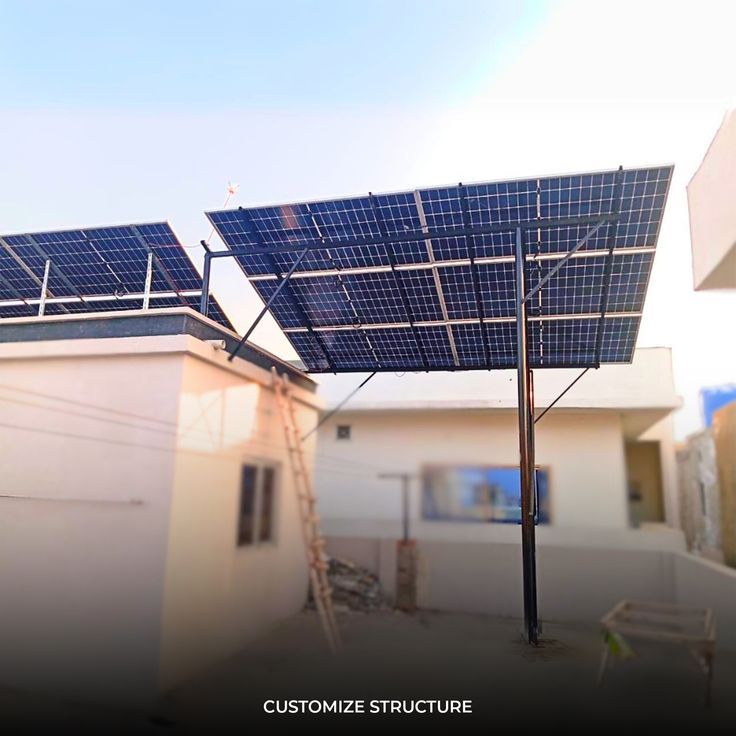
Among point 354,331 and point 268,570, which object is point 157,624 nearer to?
point 268,570

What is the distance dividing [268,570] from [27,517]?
3.95ft

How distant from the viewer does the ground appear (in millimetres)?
1869

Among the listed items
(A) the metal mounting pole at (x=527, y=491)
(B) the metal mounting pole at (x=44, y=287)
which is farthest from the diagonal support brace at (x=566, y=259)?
(B) the metal mounting pole at (x=44, y=287)

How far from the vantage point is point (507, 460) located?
2225 millimetres

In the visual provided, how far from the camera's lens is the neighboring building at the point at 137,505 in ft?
7.97

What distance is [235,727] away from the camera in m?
2.15

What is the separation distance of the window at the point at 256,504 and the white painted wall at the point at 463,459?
264mm

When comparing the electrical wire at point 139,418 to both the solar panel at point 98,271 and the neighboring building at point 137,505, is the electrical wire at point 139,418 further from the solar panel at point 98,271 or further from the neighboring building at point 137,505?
the solar panel at point 98,271

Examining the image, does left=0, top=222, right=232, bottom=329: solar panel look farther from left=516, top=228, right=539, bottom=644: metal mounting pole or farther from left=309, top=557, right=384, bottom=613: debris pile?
left=516, top=228, right=539, bottom=644: metal mounting pole

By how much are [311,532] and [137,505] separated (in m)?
0.79

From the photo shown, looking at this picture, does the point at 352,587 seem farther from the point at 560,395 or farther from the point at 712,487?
the point at 712,487

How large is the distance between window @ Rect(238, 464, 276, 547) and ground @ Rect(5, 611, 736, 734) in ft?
1.44

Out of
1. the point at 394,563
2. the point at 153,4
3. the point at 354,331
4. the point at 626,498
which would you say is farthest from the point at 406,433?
the point at 153,4

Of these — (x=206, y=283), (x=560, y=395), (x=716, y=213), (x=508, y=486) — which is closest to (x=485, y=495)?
(x=508, y=486)
